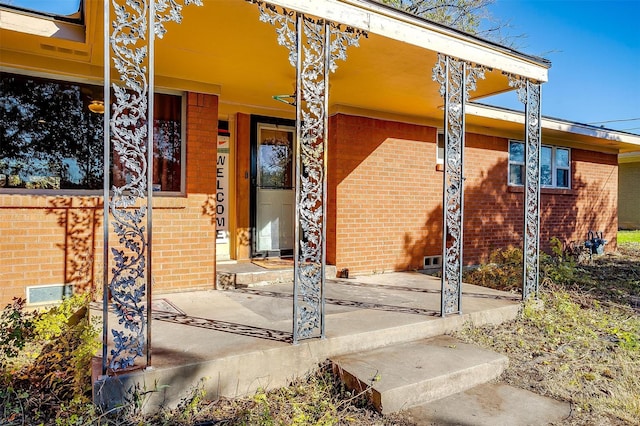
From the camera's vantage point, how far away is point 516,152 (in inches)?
378

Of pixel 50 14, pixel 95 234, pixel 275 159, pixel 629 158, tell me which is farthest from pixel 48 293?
pixel 629 158

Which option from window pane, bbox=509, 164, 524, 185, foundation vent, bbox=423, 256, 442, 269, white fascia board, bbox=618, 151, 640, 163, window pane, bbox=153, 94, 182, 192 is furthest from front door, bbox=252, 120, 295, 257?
white fascia board, bbox=618, 151, 640, 163

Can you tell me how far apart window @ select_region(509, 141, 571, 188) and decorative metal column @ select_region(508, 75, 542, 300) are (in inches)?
150

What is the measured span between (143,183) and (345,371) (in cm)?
222

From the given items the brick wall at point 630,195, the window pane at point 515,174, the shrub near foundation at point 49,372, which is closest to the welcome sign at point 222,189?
the shrub near foundation at point 49,372

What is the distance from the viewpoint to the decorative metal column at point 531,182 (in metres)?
5.62

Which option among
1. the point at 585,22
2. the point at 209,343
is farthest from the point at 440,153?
the point at 585,22

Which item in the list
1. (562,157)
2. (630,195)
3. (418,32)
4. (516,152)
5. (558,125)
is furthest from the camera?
(630,195)

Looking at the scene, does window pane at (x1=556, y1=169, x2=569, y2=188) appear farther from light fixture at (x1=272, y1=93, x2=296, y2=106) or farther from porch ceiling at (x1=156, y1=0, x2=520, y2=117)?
light fixture at (x1=272, y1=93, x2=296, y2=106)

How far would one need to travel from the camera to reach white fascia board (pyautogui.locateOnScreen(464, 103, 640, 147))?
315 inches

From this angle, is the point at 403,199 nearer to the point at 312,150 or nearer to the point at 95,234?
the point at 312,150

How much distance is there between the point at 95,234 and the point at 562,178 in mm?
10616

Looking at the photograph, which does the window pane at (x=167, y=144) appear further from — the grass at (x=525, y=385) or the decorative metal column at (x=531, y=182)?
the decorative metal column at (x=531, y=182)

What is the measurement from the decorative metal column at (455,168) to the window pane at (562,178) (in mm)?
6952
